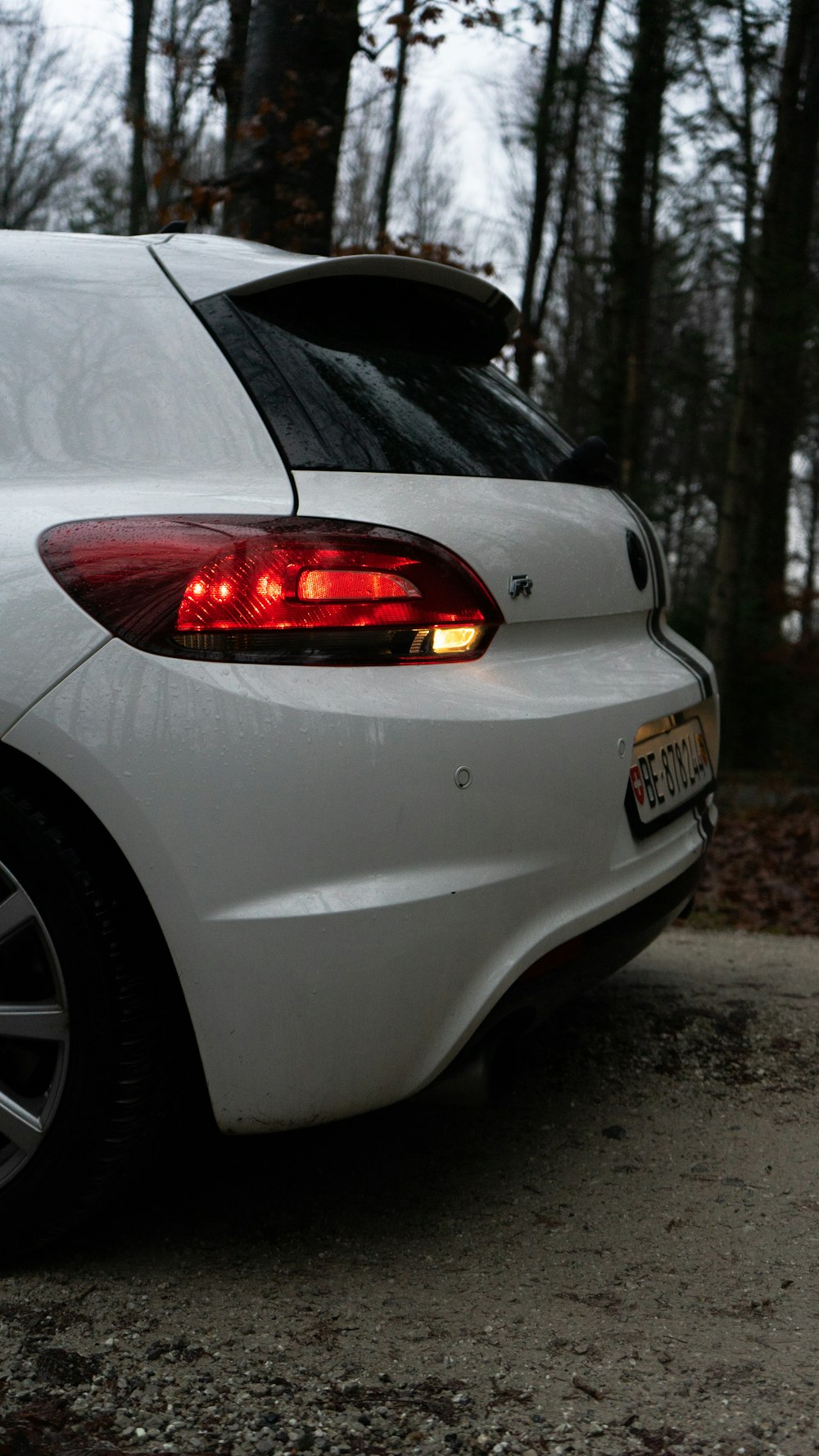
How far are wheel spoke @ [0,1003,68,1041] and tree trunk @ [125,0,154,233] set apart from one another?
7942mm

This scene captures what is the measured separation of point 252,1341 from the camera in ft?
6.66

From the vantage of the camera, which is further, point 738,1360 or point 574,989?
point 574,989

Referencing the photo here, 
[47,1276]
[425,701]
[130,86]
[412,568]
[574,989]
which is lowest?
[47,1276]

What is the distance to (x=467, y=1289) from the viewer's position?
7.22ft

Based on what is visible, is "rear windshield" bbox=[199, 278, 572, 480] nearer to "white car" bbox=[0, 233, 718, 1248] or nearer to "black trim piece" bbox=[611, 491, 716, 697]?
"white car" bbox=[0, 233, 718, 1248]

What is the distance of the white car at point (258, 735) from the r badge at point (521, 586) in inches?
0.5

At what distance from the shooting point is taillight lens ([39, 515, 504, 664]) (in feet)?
6.77

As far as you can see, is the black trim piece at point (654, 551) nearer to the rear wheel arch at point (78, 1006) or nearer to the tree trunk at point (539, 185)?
the rear wheel arch at point (78, 1006)

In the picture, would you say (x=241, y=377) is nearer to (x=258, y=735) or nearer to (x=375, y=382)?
(x=375, y=382)

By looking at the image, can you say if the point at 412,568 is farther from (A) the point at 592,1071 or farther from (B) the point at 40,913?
(A) the point at 592,1071

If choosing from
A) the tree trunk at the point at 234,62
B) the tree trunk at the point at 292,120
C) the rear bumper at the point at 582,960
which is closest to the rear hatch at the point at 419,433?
the rear bumper at the point at 582,960

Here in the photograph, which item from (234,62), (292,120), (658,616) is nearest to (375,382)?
(658,616)

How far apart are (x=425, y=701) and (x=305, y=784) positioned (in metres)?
0.24

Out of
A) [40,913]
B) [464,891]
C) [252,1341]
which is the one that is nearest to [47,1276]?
[252,1341]
